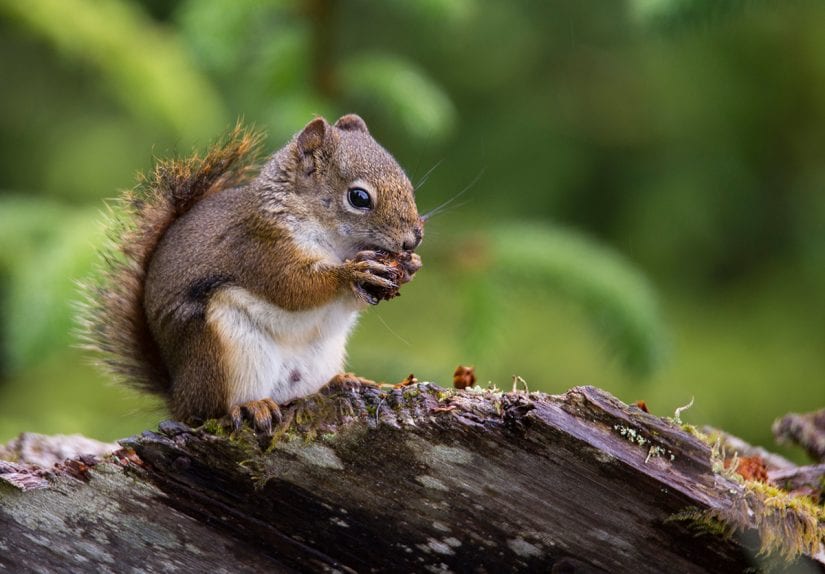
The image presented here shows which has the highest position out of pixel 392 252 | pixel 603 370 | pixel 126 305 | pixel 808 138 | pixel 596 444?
pixel 808 138

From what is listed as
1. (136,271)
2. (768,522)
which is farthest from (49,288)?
(768,522)

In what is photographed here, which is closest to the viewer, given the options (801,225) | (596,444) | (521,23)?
(596,444)

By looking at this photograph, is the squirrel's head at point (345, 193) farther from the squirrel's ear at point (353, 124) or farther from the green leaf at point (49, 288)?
the green leaf at point (49, 288)

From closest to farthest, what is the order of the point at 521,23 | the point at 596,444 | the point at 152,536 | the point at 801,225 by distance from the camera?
the point at 596,444
the point at 152,536
the point at 801,225
the point at 521,23

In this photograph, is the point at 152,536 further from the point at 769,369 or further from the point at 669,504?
the point at 769,369

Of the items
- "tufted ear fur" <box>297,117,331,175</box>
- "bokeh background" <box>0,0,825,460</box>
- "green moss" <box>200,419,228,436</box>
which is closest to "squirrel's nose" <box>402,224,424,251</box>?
"tufted ear fur" <box>297,117,331,175</box>

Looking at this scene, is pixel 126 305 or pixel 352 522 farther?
pixel 126 305

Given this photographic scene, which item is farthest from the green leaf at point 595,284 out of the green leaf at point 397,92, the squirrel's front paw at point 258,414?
the squirrel's front paw at point 258,414

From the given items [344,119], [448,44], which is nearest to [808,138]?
[448,44]

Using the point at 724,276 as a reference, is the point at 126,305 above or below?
below
